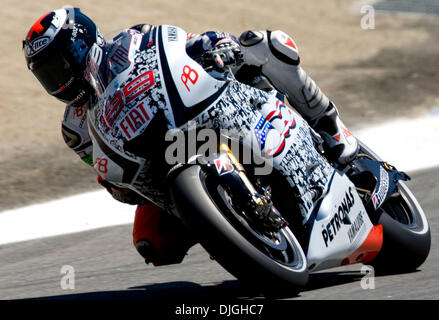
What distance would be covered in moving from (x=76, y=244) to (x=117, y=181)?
7.51ft

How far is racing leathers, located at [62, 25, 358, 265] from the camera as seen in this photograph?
474cm

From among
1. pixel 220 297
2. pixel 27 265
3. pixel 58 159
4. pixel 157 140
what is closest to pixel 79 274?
pixel 27 265

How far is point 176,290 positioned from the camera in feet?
17.3

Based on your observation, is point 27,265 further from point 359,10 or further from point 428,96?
point 359,10

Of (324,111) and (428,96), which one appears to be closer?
(324,111)

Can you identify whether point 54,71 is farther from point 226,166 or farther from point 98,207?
point 98,207

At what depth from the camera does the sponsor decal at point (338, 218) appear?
15.7 feet

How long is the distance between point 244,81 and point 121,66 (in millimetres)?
1003

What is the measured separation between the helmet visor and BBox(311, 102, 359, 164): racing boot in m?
1.66

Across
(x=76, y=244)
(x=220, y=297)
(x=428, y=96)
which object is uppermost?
(x=220, y=297)

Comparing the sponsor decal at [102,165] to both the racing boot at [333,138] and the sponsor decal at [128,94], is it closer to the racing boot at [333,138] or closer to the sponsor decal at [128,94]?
the sponsor decal at [128,94]
